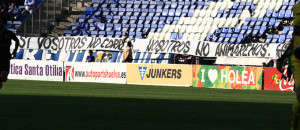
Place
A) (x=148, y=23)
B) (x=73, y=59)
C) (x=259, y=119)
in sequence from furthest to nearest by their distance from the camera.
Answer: (x=148, y=23) < (x=73, y=59) < (x=259, y=119)

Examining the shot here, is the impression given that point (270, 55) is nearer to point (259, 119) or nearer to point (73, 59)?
point (73, 59)

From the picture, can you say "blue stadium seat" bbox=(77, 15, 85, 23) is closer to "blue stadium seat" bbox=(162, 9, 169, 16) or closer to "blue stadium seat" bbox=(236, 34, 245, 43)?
"blue stadium seat" bbox=(162, 9, 169, 16)

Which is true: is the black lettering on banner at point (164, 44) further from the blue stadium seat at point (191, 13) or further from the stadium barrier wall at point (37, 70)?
the blue stadium seat at point (191, 13)

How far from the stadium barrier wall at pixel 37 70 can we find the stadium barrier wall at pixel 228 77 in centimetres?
778

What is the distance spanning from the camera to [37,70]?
1320 inches

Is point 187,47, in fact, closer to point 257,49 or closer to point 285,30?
point 257,49

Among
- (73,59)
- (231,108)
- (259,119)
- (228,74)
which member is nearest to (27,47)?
(73,59)

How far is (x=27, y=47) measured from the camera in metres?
37.8

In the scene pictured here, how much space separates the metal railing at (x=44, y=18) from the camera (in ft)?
133

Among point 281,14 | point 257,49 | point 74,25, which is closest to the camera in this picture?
point 257,49

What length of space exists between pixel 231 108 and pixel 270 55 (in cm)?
1537

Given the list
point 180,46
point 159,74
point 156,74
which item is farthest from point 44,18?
point 159,74

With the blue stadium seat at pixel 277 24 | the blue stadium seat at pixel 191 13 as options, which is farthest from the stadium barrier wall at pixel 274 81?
the blue stadium seat at pixel 191 13

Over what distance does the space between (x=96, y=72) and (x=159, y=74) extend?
3761 millimetres
